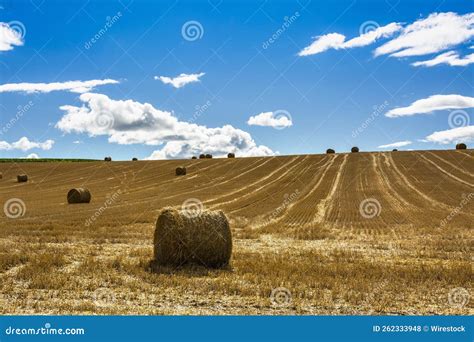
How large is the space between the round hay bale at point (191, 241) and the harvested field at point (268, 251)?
441mm

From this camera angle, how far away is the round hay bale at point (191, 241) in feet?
39.0

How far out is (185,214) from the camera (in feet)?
40.4

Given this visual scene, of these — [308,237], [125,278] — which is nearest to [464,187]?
[308,237]

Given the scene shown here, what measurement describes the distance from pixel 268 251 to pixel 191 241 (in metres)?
3.11

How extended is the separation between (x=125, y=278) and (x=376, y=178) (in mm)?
33217

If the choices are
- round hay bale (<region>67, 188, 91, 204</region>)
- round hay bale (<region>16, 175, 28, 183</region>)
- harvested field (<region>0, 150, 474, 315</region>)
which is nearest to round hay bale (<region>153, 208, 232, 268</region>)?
harvested field (<region>0, 150, 474, 315</region>)

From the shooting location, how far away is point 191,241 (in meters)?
11.9

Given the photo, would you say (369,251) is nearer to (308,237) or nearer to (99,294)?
(308,237)

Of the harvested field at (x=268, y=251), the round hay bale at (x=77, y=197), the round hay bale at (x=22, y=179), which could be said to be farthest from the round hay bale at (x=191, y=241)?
the round hay bale at (x=22, y=179)

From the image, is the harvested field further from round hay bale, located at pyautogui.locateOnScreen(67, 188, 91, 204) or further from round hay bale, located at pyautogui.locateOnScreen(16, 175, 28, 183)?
round hay bale, located at pyautogui.locateOnScreen(16, 175, 28, 183)

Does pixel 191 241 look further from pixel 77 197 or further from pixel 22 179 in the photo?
pixel 22 179

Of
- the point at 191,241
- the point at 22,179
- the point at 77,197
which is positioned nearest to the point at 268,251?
the point at 191,241

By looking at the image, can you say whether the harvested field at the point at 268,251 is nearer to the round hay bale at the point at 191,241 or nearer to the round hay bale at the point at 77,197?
the round hay bale at the point at 191,241

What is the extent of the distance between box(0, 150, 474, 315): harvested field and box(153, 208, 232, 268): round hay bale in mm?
441
